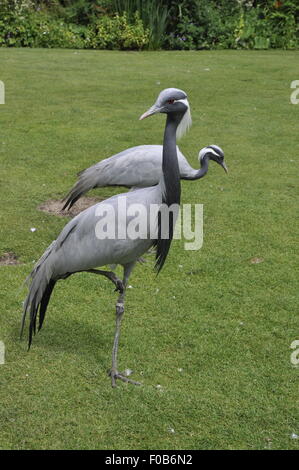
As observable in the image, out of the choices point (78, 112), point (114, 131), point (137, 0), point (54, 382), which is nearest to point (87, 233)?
point (54, 382)

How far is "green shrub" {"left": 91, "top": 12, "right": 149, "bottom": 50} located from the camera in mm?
17453

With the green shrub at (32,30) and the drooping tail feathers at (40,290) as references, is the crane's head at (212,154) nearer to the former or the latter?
the drooping tail feathers at (40,290)

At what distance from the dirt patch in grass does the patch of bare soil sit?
110 cm

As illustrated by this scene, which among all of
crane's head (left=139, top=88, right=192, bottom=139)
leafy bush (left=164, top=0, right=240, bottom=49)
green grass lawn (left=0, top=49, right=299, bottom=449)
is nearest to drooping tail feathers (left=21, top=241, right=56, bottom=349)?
green grass lawn (left=0, top=49, right=299, bottom=449)

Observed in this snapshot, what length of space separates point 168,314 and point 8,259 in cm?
194

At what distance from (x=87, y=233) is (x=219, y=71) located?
38.5ft

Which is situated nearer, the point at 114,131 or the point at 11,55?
the point at 114,131

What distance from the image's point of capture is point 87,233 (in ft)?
15.7

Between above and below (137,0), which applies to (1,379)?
below

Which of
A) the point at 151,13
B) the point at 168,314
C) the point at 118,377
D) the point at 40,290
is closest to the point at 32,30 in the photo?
the point at 151,13

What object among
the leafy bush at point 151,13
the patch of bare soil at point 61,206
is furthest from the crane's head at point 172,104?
the leafy bush at point 151,13

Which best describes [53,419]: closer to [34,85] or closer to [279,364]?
[279,364]

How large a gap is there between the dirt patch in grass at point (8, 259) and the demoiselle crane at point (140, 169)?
3.68 feet

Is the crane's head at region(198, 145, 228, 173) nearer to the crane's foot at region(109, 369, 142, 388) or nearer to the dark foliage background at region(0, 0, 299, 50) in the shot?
the crane's foot at region(109, 369, 142, 388)
